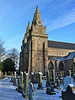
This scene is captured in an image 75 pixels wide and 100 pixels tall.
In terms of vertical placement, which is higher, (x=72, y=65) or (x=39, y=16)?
(x=39, y=16)

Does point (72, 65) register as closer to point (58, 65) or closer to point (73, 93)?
point (58, 65)

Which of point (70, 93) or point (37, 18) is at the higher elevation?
point (37, 18)

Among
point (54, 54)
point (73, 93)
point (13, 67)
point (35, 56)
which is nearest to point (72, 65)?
point (54, 54)

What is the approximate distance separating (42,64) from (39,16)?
17.1 metres

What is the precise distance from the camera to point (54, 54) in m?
40.1

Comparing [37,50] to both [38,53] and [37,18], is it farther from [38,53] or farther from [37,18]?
[37,18]

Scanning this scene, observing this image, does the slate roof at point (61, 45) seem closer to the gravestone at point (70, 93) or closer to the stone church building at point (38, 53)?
the stone church building at point (38, 53)

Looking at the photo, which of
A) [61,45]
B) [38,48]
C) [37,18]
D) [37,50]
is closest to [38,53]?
[37,50]

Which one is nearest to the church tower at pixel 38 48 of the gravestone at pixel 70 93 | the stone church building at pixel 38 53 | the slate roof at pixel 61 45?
the stone church building at pixel 38 53

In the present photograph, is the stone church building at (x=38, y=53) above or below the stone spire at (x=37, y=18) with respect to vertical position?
below

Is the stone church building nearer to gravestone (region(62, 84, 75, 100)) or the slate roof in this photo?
the slate roof

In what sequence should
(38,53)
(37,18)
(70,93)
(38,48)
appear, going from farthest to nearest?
(37,18), (38,48), (38,53), (70,93)

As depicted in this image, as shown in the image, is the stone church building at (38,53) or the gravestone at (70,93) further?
the stone church building at (38,53)

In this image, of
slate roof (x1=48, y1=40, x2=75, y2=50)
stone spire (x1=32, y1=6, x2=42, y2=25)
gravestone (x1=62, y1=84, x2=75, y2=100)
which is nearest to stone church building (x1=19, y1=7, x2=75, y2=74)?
stone spire (x1=32, y1=6, x2=42, y2=25)
